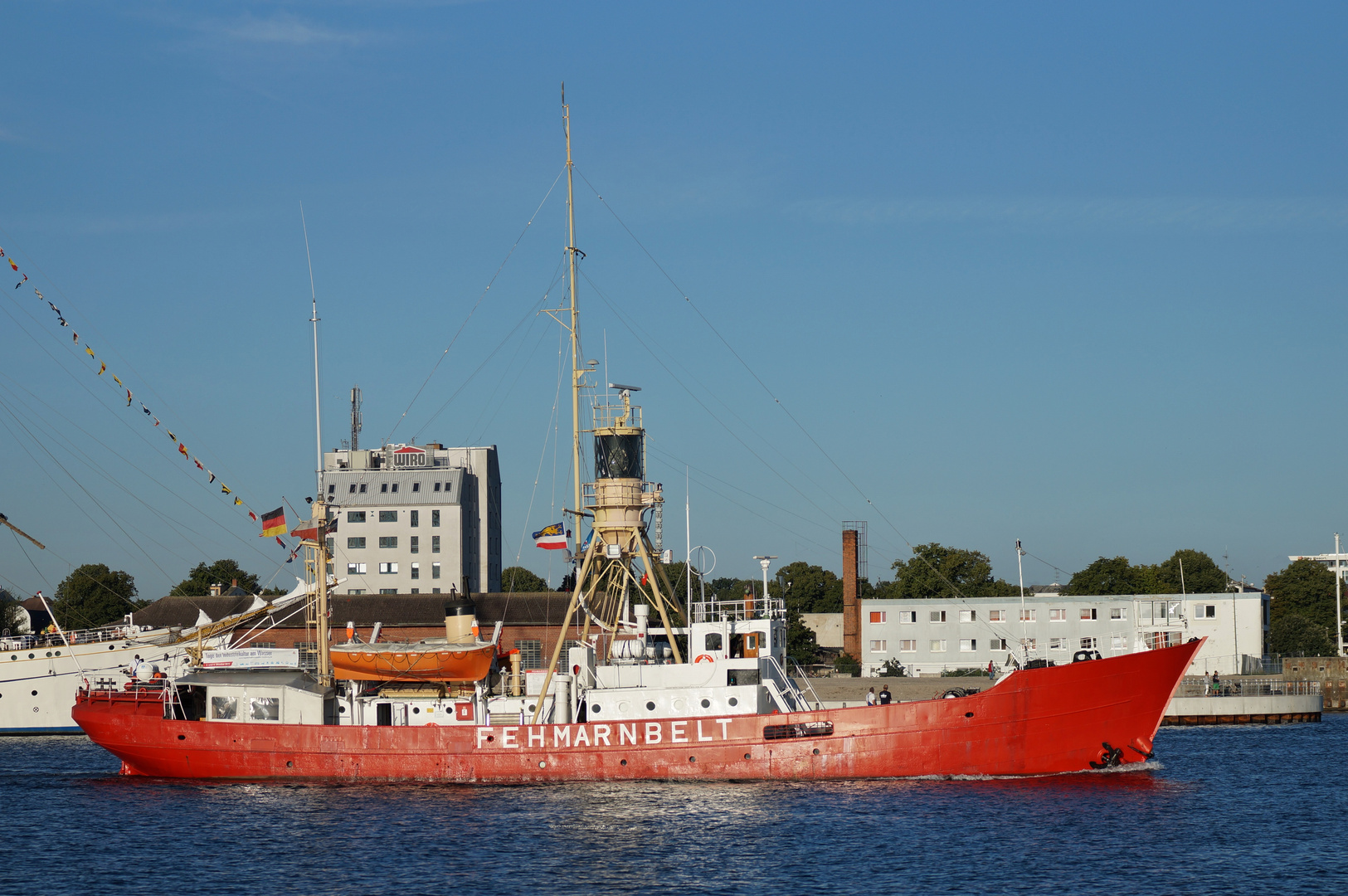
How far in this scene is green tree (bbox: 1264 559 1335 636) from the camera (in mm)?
104375

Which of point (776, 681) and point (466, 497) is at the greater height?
point (466, 497)

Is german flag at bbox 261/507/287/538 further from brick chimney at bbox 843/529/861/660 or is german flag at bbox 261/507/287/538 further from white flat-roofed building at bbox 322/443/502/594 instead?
white flat-roofed building at bbox 322/443/502/594

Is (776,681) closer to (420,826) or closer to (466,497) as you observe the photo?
(420,826)

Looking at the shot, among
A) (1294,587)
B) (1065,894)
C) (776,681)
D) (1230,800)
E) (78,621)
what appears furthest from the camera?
(1294,587)

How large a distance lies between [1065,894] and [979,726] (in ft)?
35.3

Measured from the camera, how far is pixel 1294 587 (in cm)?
10775

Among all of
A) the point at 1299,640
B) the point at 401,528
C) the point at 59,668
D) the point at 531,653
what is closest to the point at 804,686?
the point at 531,653

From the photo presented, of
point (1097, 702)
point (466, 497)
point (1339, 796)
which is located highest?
point (466, 497)

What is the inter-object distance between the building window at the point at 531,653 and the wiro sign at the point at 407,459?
43.4 m

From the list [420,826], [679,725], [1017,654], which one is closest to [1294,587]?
[1017,654]

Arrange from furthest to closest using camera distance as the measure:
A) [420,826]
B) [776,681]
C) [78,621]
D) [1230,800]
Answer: [78,621], [776,681], [1230,800], [420,826]

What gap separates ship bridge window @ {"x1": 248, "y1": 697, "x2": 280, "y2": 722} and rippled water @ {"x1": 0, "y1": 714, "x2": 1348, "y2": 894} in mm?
2030

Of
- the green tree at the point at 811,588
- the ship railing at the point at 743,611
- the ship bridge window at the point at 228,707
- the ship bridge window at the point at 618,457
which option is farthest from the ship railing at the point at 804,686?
the green tree at the point at 811,588

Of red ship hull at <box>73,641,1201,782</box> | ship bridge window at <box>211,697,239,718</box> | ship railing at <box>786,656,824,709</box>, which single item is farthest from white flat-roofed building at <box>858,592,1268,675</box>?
ship bridge window at <box>211,697,239,718</box>
